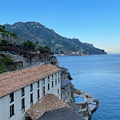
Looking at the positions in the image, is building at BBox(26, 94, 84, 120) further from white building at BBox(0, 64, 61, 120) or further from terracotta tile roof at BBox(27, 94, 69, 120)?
white building at BBox(0, 64, 61, 120)

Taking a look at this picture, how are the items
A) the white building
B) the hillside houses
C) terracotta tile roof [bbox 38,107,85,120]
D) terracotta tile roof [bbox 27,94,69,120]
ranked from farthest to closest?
1. terracotta tile roof [bbox 27,94,69,120]
2. terracotta tile roof [bbox 38,107,85,120]
3. the hillside houses
4. the white building

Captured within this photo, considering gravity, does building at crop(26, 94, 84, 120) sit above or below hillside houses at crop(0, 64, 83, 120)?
below

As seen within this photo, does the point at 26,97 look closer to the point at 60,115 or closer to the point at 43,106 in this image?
the point at 43,106

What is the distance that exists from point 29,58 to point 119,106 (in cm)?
3873

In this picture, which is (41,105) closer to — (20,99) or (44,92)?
(44,92)

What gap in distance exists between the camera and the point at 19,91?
18.5m

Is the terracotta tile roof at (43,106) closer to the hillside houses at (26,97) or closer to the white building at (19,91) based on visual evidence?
the hillside houses at (26,97)

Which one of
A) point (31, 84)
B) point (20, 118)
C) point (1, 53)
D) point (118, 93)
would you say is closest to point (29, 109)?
point (20, 118)

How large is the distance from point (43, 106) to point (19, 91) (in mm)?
6605

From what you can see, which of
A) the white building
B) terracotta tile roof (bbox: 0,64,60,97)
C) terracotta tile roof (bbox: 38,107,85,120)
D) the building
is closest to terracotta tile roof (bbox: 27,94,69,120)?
the building

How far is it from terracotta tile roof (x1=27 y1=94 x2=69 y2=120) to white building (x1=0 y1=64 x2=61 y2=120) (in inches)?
27.2

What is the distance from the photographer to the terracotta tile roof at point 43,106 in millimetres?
20222

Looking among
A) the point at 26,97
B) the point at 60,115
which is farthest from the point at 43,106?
the point at 26,97

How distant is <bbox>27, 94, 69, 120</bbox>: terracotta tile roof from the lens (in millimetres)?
20222
